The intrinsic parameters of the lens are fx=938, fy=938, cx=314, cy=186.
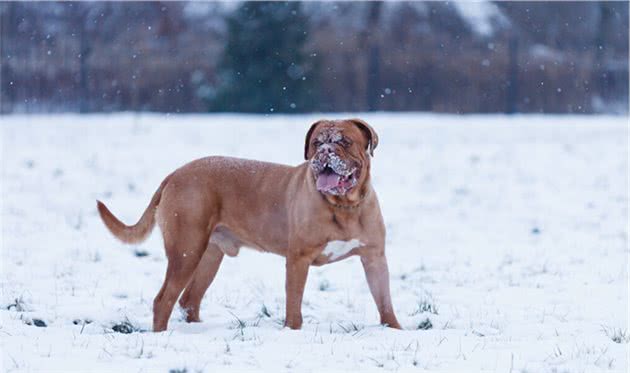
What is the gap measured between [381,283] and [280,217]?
0.73 metres

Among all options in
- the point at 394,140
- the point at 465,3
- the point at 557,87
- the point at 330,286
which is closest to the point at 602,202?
the point at 330,286

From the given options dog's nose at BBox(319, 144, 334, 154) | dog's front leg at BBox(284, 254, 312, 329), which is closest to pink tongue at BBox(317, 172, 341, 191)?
dog's nose at BBox(319, 144, 334, 154)

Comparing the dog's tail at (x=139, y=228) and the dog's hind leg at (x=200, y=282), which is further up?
the dog's tail at (x=139, y=228)

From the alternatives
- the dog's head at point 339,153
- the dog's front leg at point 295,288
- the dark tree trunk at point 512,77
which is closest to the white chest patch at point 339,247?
the dog's front leg at point 295,288

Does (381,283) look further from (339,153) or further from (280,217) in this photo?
(339,153)

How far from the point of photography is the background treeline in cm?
2134

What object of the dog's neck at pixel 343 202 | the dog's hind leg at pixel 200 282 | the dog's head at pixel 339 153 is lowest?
the dog's hind leg at pixel 200 282

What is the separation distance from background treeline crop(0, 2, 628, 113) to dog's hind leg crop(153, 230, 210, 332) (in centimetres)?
1603

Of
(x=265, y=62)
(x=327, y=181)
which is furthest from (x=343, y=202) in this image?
(x=265, y=62)

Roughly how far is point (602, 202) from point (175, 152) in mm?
6724

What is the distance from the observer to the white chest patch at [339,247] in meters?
5.43

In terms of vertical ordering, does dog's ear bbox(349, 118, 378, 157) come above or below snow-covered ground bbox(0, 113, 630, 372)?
above

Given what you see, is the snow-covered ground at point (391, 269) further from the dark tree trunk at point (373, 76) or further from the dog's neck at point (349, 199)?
the dark tree trunk at point (373, 76)

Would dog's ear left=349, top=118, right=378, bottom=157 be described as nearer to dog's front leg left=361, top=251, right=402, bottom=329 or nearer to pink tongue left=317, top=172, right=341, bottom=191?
pink tongue left=317, top=172, right=341, bottom=191
